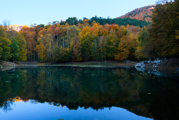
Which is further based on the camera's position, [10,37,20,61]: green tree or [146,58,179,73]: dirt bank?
[10,37,20,61]: green tree

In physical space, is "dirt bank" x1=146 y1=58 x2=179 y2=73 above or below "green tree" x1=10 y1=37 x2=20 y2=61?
below

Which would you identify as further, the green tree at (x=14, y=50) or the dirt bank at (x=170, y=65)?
the green tree at (x=14, y=50)

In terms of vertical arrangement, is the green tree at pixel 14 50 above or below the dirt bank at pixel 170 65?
above

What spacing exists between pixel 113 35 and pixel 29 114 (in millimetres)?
60911

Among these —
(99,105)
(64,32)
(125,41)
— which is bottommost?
(99,105)

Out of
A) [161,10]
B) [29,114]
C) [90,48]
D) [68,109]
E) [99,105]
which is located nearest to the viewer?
[29,114]

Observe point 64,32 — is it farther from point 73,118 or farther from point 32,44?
point 73,118

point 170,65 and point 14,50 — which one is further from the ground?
point 14,50

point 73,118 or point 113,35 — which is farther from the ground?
point 113,35

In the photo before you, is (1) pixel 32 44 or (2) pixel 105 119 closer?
(2) pixel 105 119

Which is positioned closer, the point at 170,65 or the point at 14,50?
the point at 170,65

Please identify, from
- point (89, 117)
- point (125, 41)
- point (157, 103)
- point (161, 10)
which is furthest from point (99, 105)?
point (125, 41)

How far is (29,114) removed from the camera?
6.51 meters

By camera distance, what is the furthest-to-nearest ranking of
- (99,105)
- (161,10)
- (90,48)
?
1. (90,48)
2. (161,10)
3. (99,105)
